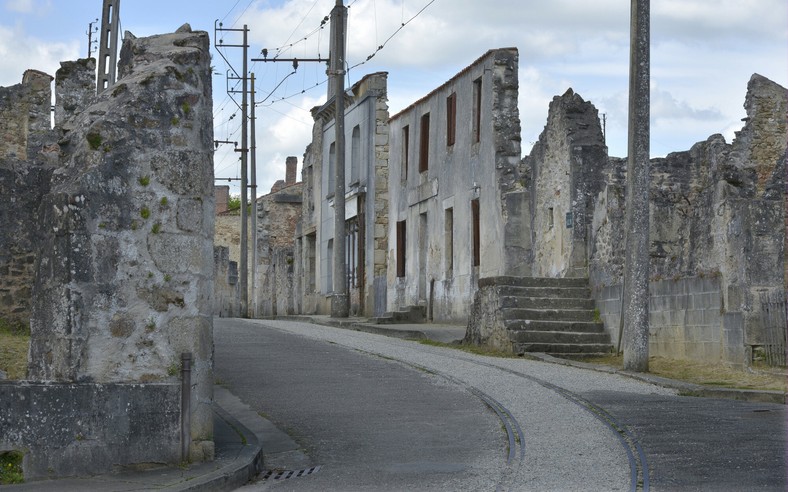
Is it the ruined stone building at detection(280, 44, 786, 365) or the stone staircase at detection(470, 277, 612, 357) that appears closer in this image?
the ruined stone building at detection(280, 44, 786, 365)

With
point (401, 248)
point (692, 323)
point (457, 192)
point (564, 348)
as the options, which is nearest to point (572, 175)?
point (564, 348)

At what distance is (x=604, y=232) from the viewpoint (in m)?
22.4

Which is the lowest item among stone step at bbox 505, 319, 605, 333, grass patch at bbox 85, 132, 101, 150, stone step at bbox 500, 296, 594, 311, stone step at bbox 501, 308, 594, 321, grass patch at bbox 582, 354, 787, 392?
grass patch at bbox 582, 354, 787, 392

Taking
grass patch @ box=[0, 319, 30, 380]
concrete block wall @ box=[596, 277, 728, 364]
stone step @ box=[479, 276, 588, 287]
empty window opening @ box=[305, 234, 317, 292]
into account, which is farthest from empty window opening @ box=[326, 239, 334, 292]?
concrete block wall @ box=[596, 277, 728, 364]

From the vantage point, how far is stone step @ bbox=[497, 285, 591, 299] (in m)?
22.1

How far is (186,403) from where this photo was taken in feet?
30.9

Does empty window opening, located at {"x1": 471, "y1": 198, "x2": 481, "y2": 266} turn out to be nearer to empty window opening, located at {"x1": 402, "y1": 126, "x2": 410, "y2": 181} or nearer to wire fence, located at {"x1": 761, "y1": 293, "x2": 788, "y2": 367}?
empty window opening, located at {"x1": 402, "y1": 126, "x2": 410, "y2": 181}

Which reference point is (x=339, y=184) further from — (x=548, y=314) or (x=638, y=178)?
(x=638, y=178)

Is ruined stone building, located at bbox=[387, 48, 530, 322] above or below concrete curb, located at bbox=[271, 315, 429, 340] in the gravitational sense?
above

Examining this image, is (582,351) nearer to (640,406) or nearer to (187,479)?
(640,406)

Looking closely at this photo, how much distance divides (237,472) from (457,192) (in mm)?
22800

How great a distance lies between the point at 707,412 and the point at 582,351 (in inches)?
318

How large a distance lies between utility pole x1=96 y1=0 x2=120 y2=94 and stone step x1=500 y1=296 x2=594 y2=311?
406 inches

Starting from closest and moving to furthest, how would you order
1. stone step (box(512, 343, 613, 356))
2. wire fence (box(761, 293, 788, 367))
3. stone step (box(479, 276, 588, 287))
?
wire fence (box(761, 293, 788, 367)), stone step (box(512, 343, 613, 356)), stone step (box(479, 276, 588, 287))
